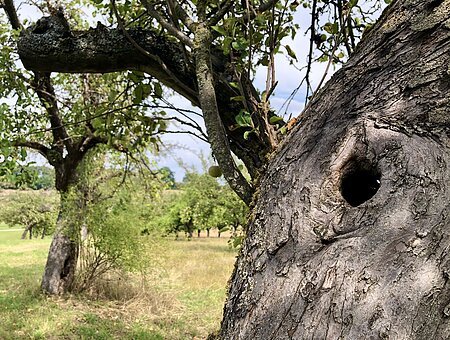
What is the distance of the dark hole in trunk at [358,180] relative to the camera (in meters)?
1.15

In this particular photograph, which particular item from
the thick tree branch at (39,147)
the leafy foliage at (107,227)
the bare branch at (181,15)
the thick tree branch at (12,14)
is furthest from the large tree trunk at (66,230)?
the bare branch at (181,15)

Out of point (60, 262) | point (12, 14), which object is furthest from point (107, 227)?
point (12, 14)

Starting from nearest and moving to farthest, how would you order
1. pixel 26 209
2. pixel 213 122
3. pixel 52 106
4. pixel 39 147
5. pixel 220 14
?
pixel 213 122 → pixel 220 14 → pixel 52 106 → pixel 39 147 → pixel 26 209

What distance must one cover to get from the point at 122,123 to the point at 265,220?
7.09 ft

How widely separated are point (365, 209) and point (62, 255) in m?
10.3

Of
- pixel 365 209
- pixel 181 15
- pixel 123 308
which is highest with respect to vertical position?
pixel 181 15

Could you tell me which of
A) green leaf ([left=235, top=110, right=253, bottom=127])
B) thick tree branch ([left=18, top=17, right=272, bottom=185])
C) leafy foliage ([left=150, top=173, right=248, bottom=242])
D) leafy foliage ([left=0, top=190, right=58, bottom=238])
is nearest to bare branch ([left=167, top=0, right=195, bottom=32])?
thick tree branch ([left=18, top=17, right=272, bottom=185])

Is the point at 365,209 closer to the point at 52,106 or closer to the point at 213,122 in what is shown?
the point at 213,122

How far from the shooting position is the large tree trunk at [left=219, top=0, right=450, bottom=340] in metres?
0.95

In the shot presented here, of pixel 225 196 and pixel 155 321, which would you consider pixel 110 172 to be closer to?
pixel 155 321

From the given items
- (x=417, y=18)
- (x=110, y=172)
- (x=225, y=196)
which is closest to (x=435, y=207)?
(x=417, y=18)

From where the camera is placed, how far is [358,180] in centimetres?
121

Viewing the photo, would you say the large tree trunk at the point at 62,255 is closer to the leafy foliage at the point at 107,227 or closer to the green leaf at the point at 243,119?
the leafy foliage at the point at 107,227

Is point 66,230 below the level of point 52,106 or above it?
below
